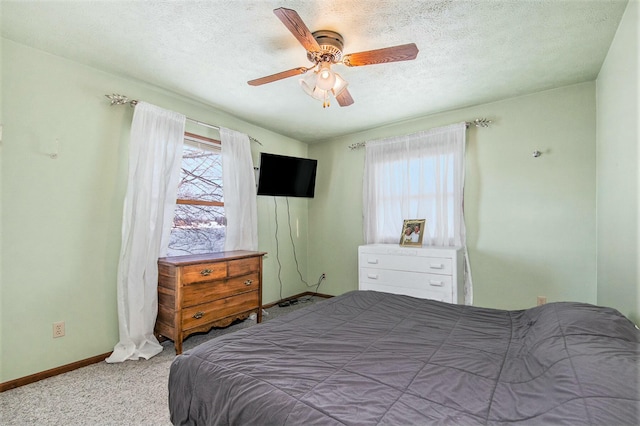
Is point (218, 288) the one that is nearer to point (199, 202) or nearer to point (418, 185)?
point (199, 202)

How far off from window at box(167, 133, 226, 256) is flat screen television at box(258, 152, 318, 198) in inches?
21.3

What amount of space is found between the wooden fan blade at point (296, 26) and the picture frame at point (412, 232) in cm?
241

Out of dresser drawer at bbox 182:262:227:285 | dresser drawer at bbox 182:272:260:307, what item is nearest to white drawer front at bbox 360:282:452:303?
dresser drawer at bbox 182:272:260:307

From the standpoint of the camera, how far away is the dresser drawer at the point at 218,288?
2.67 metres

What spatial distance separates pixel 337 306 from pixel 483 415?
119 cm

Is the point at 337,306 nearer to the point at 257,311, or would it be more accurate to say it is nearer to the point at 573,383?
the point at 573,383

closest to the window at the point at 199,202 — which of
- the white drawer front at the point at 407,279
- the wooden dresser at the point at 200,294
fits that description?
the wooden dresser at the point at 200,294

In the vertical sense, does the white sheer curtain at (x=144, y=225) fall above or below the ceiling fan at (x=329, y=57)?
below

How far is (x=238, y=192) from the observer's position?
3561 millimetres

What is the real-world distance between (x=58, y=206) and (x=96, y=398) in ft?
4.83

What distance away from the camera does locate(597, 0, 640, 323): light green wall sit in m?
1.69

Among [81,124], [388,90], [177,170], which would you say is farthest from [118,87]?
[388,90]

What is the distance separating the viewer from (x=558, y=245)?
2.94 meters

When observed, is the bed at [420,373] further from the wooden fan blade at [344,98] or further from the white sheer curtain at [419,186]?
the white sheer curtain at [419,186]
